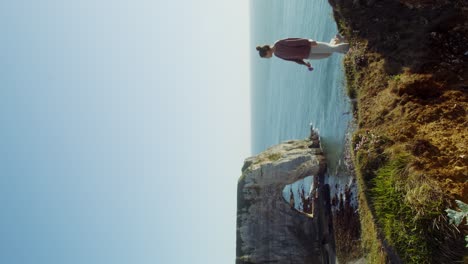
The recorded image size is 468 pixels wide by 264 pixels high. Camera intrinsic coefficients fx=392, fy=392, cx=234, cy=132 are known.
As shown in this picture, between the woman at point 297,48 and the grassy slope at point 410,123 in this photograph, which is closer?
the grassy slope at point 410,123

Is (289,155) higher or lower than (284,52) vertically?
lower

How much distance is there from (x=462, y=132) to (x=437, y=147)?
0.48m

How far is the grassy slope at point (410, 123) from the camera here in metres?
6.21

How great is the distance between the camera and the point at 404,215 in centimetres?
679

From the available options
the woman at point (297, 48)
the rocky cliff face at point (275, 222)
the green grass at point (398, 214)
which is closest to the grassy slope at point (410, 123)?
the green grass at point (398, 214)

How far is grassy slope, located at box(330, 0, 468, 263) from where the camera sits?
6.21 metres

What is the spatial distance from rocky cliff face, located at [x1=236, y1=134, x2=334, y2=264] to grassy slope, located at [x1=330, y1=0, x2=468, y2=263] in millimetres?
5498

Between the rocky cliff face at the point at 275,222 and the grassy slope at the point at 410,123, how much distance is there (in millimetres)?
5498

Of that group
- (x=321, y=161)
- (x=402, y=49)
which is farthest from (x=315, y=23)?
(x=402, y=49)

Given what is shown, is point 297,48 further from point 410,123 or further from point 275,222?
point 275,222

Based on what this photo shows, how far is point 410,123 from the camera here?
766cm

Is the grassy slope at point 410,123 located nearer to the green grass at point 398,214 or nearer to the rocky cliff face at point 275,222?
the green grass at point 398,214

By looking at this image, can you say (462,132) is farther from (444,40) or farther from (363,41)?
(363,41)

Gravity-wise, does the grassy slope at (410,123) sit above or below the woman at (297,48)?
below
